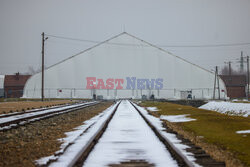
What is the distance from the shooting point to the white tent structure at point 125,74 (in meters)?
66.2

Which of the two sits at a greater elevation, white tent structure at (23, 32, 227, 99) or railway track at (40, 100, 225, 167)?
white tent structure at (23, 32, 227, 99)

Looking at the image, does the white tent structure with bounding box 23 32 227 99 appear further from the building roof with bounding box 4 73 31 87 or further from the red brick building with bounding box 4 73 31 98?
the building roof with bounding box 4 73 31 87

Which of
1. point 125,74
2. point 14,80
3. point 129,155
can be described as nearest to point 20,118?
point 129,155

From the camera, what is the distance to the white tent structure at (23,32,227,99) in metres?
66.2

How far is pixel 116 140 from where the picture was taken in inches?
386

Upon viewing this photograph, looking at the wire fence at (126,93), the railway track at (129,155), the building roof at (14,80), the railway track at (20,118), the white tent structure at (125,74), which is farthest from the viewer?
the building roof at (14,80)

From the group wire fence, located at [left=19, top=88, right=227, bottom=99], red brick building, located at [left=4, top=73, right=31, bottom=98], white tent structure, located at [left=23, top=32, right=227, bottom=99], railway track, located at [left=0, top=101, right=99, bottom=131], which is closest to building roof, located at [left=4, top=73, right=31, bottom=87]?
red brick building, located at [left=4, top=73, right=31, bottom=98]

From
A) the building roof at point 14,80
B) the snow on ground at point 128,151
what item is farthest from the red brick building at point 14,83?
the snow on ground at point 128,151

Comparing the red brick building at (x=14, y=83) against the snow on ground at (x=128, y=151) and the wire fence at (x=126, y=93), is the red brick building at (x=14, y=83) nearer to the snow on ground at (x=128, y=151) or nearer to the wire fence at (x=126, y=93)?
the wire fence at (x=126, y=93)

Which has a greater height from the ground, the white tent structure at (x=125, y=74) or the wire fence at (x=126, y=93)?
the white tent structure at (x=125, y=74)

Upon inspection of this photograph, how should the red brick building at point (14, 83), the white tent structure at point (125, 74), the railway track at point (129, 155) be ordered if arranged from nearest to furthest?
the railway track at point (129, 155) → the white tent structure at point (125, 74) → the red brick building at point (14, 83)

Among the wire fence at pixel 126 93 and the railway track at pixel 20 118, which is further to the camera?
the wire fence at pixel 126 93

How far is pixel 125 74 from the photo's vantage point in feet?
223

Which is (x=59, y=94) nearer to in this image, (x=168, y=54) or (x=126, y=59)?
(x=126, y=59)
